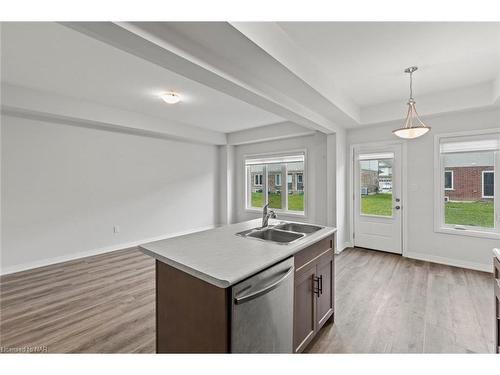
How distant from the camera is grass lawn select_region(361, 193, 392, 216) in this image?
4.26 metres

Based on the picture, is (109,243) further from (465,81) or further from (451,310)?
(465,81)

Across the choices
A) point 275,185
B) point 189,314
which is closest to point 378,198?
point 275,185

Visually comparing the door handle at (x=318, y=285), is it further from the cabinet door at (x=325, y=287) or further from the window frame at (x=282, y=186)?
the window frame at (x=282, y=186)

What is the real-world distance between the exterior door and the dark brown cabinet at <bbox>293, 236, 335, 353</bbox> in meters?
2.75

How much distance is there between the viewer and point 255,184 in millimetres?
6270

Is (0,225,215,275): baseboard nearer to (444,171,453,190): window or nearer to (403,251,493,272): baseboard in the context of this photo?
(403,251,493,272): baseboard

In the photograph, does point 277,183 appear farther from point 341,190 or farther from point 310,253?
point 310,253

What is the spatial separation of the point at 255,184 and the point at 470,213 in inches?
169

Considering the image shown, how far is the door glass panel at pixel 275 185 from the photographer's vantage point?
18.9ft

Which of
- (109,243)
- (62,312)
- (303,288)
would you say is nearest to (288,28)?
(303,288)

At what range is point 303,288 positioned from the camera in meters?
1.66

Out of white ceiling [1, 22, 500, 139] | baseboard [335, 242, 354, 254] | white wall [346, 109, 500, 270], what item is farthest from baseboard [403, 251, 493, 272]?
white ceiling [1, 22, 500, 139]

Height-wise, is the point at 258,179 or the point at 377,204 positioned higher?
the point at 258,179

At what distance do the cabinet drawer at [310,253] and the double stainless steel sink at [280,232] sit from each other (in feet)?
0.51
